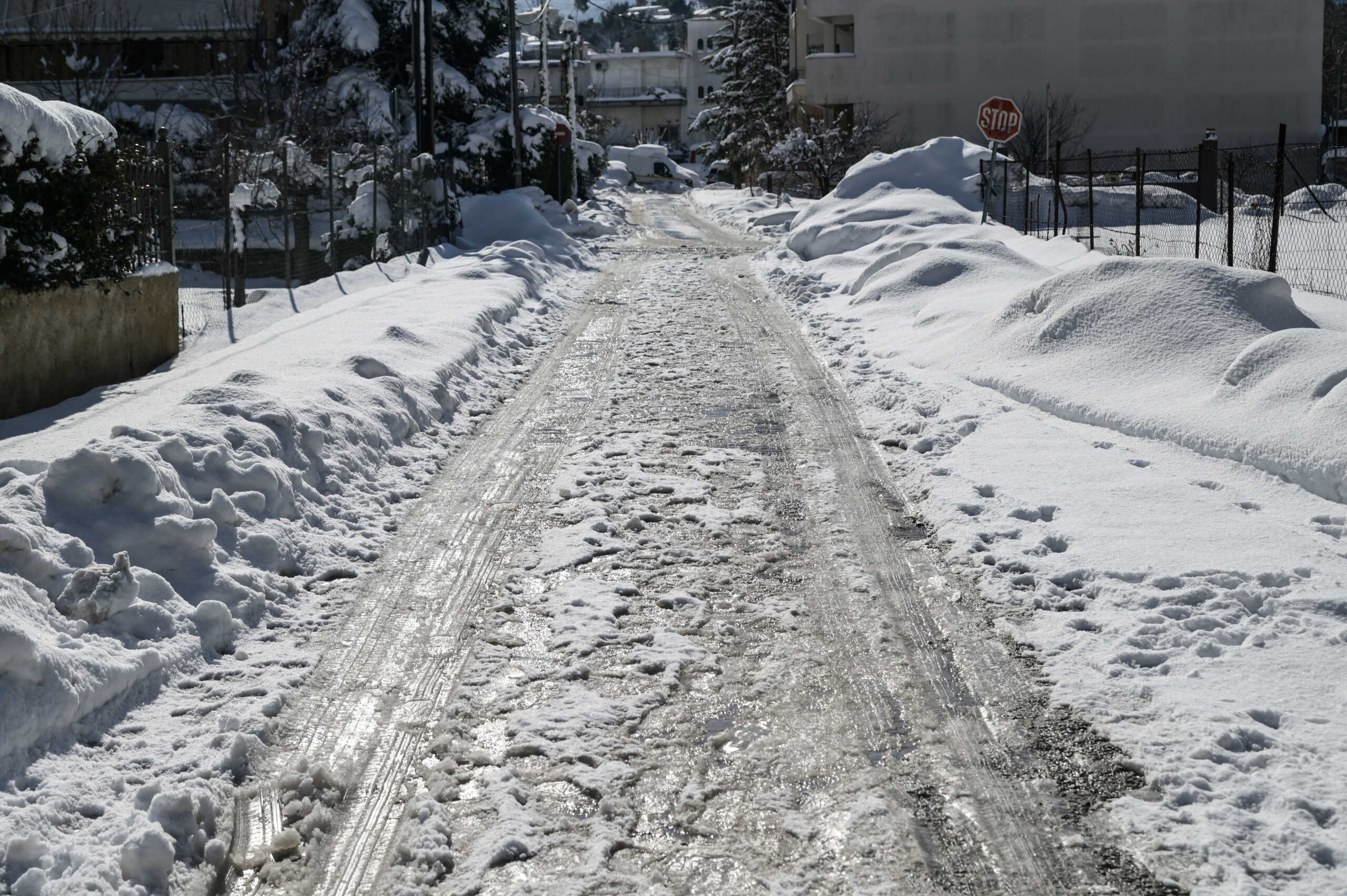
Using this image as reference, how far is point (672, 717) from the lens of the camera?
4.31m

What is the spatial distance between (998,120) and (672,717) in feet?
60.5

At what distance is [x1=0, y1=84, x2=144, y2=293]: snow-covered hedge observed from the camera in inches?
373

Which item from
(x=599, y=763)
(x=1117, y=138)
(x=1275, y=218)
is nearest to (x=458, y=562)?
(x=599, y=763)

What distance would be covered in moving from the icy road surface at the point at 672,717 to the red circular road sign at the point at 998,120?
48.2 feet

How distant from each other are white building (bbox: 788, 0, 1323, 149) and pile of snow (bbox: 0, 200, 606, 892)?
4104 cm

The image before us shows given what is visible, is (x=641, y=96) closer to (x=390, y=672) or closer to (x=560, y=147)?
(x=560, y=147)

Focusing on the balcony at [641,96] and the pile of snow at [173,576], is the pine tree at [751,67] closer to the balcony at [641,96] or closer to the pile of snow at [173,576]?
the balcony at [641,96]

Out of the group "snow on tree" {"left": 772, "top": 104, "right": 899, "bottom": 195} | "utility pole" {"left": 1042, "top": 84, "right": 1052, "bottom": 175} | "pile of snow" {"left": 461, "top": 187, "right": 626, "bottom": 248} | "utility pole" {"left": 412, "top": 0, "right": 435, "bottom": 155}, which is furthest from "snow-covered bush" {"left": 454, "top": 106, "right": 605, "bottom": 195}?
"utility pole" {"left": 1042, "top": 84, "right": 1052, "bottom": 175}

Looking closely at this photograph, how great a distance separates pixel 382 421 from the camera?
Answer: 28.1ft

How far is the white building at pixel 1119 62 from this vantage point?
45594mm

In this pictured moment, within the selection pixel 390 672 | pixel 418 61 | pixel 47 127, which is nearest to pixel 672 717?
pixel 390 672

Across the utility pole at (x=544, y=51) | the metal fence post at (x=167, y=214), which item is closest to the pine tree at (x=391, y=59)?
the utility pole at (x=544, y=51)

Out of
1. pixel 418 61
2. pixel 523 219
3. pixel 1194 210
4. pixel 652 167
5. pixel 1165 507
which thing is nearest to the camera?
pixel 1165 507

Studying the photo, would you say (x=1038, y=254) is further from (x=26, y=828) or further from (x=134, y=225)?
(x=26, y=828)
